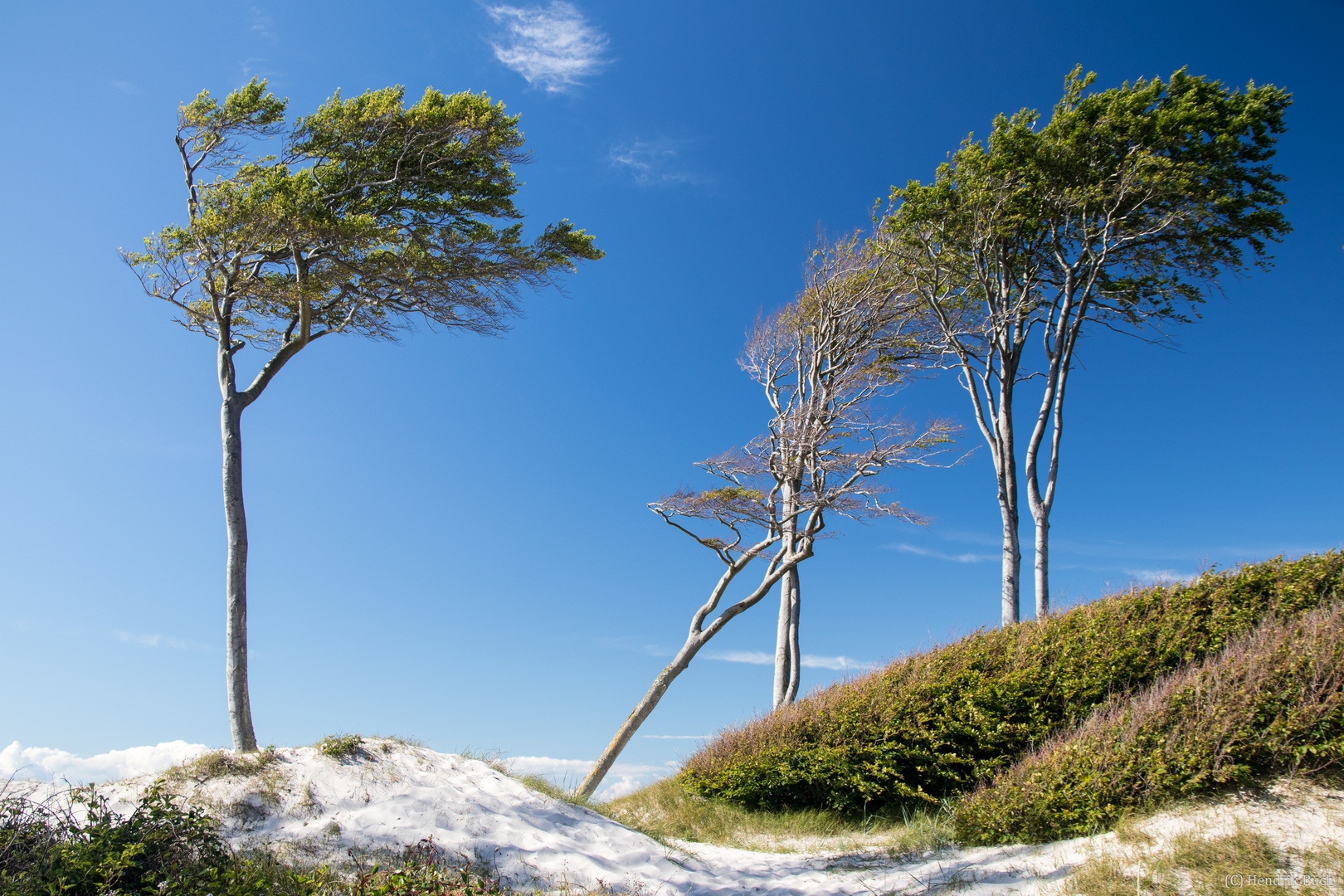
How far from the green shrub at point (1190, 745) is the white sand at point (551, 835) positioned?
0.92 ft

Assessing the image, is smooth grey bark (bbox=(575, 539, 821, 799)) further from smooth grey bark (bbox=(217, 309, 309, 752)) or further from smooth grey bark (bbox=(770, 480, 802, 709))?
smooth grey bark (bbox=(217, 309, 309, 752))

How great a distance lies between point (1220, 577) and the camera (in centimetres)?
962

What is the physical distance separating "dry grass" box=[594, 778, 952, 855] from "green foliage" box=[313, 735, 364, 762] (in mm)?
3261

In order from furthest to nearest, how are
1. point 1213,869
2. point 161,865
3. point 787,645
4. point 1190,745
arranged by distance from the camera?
point 787,645, point 1190,745, point 1213,869, point 161,865

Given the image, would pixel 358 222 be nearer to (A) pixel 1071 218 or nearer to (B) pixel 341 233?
(B) pixel 341 233

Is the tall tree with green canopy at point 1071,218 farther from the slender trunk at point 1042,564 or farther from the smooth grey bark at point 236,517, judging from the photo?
the smooth grey bark at point 236,517

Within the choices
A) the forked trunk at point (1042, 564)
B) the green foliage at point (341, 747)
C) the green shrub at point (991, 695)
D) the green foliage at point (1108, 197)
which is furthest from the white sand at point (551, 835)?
the green foliage at point (1108, 197)

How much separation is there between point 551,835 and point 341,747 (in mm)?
2582

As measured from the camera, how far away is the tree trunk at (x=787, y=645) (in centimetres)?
1380

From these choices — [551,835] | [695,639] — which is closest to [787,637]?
[695,639]

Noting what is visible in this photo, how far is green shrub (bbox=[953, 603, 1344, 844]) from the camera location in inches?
268

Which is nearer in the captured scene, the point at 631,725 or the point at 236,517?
the point at 236,517

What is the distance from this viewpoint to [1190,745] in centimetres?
703

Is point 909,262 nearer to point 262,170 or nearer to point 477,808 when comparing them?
point 262,170
